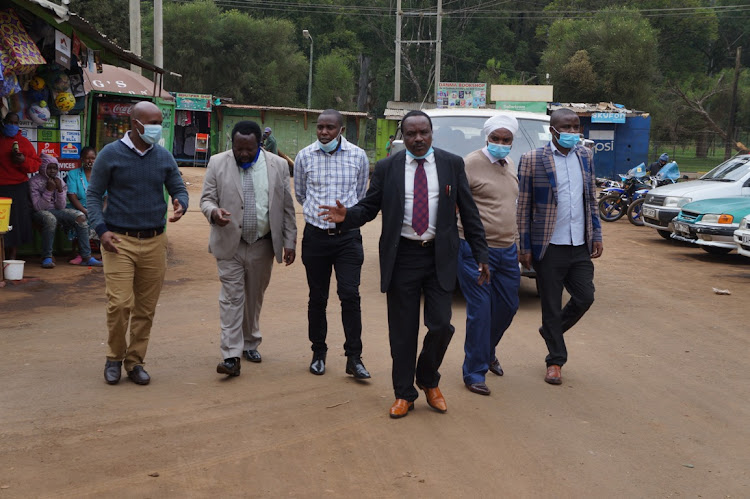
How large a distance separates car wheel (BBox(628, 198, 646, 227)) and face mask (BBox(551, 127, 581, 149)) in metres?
14.5

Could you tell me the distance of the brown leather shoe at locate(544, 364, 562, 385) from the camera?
6473 millimetres

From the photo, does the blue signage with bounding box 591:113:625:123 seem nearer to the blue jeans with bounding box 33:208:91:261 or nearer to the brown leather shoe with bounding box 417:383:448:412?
the blue jeans with bounding box 33:208:91:261

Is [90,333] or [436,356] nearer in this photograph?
[436,356]

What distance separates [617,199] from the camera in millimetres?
20891

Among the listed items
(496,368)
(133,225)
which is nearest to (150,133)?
(133,225)

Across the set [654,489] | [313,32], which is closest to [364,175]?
[654,489]

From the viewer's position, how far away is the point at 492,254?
21.0 feet

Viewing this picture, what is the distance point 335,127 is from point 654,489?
11.0 ft

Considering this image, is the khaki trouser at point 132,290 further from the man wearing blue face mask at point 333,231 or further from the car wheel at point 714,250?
the car wheel at point 714,250

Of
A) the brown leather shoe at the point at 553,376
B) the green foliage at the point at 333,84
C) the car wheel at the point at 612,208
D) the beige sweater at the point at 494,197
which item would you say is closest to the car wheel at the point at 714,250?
the car wheel at the point at 612,208

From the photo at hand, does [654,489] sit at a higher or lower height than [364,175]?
lower

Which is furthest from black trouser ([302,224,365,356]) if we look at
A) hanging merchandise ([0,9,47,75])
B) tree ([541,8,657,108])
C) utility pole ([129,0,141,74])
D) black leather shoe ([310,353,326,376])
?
tree ([541,8,657,108])

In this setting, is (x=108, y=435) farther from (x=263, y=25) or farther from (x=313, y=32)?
(x=313, y=32)

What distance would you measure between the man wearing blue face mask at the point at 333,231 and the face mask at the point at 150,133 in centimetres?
108
